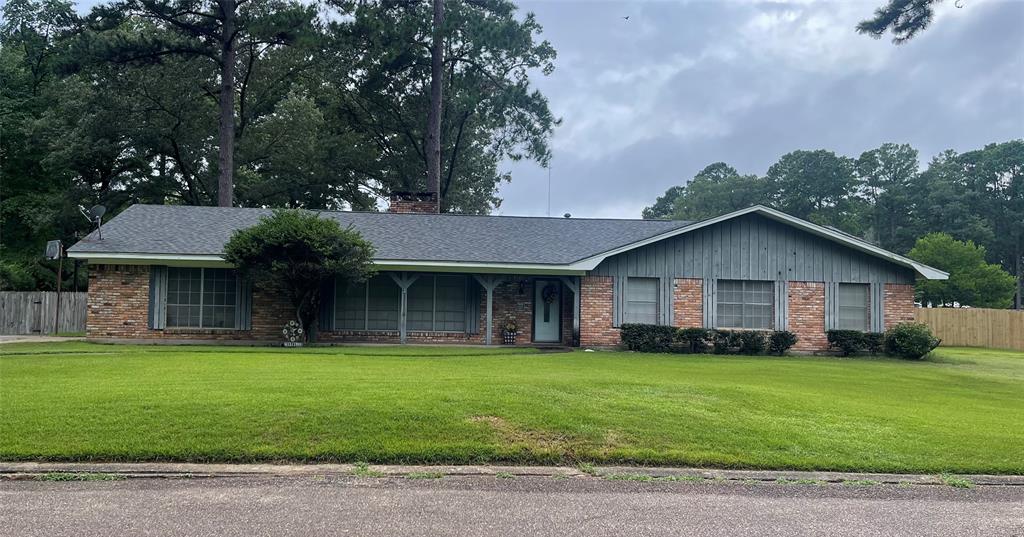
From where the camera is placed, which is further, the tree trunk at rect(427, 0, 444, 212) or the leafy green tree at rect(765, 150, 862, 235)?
the leafy green tree at rect(765, 150, 862, 235)

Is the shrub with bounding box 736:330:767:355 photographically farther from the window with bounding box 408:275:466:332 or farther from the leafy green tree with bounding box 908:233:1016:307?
the leafy green tree with bounding box 908:233:1016:307

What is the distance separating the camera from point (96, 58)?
23688 millimetres

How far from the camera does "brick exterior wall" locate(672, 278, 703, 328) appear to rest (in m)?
17.4

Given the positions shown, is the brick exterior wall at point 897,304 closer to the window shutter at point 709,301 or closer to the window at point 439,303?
the window shutter at point 709,301

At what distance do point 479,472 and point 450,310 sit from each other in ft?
40.8

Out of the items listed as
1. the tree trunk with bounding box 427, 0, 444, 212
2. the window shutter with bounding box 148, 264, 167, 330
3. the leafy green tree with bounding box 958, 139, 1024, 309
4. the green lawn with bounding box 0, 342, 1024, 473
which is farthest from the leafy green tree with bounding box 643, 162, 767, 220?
the green lawn with bounding box 0, 342, 1024, 473

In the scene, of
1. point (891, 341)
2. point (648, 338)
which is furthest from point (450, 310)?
point (891, 341)

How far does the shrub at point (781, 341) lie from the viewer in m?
17.0

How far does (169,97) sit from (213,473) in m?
25.7

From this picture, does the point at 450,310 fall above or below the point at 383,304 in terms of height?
below

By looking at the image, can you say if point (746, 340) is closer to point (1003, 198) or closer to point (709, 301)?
point (709, 301)

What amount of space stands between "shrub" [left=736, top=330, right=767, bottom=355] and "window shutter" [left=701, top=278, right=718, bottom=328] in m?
0.79

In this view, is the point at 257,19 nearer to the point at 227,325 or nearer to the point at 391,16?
the point at 391,16

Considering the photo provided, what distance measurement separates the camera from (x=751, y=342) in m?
17.0
